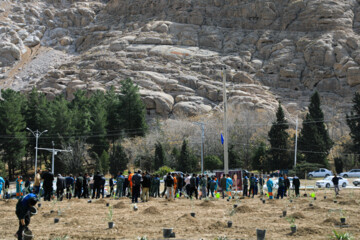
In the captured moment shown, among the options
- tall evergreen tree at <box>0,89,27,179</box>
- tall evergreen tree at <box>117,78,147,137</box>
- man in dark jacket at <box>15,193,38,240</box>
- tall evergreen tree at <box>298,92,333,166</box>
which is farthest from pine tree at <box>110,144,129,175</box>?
man in dark jacket at <box>15,193,38,240</box>

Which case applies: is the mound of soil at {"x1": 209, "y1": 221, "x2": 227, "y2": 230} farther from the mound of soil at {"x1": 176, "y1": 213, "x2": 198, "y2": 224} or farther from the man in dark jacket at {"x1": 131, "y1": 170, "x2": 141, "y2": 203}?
the man in dark jacket at {"x1": 131, "y1": 170, "x2": 141, "y2": 203}

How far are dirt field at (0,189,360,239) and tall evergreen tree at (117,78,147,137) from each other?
4564cm

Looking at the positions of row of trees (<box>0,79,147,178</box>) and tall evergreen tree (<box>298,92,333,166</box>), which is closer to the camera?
tall evergreen tree (<box>298,92,333,166</box>)

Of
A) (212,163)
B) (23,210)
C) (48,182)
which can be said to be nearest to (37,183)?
(48,182)

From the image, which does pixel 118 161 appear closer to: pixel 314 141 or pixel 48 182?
pixel 314 141

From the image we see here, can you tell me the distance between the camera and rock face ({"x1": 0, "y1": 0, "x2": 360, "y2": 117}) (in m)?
84.4

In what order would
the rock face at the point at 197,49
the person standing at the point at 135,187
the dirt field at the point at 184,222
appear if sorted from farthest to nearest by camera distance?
the rock face at the point at 197,49, the person standing at the point at 135,187, the dirt field at the point at 184,222

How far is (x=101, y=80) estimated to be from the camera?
285 ft

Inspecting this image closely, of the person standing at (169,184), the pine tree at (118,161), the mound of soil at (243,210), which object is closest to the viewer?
the mound of soil at (243,210)

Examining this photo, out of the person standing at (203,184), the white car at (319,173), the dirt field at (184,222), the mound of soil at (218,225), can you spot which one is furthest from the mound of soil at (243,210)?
the white car at (319,173)

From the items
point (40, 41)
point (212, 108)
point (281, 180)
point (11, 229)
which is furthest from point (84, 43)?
point (11, 229)

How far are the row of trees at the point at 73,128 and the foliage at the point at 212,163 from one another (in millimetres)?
10639

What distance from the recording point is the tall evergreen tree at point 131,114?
65.4 meters

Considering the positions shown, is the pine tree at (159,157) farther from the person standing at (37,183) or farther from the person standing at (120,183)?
the person standing at (37,183)
